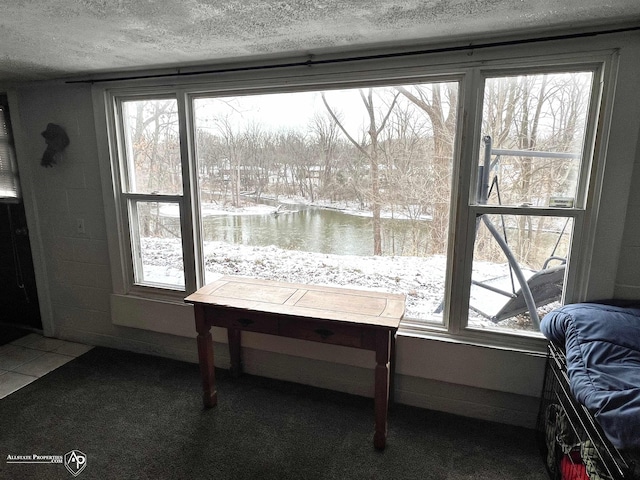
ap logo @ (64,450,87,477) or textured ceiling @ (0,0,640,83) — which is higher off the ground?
textured ceiling @ (0,0,640,83)

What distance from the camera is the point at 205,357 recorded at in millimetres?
2191

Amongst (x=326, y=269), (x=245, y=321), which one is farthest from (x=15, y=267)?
(x=326, y=269)

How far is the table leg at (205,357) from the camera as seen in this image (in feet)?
7.02

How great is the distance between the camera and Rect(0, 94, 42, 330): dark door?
3.03 m

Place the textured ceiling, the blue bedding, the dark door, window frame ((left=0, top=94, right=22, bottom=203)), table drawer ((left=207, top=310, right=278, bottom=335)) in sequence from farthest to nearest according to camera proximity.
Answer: the dark door < window frame ((left=0, top=94, right=22, bottom=203)) < table drawer ((left=207, top=310, right=278, bottom=335)) < the textured ceiling < the blue bedding

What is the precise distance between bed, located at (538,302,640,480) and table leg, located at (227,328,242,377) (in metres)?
1.83

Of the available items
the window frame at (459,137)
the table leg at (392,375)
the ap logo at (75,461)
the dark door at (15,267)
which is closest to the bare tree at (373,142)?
the window frame at (459,137)

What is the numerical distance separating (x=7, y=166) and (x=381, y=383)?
133 inches

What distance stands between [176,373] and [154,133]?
1.72m

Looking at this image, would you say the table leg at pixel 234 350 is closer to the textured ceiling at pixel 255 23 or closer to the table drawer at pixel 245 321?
the table drawer at pixel 245 321

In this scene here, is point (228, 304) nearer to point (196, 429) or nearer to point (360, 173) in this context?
point (196, 429)

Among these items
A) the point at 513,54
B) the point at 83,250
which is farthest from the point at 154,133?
the point at 513,54

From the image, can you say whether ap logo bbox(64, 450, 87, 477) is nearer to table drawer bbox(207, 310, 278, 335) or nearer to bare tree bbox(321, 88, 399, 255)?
table drawer bbox(207, 310, 278, 335)

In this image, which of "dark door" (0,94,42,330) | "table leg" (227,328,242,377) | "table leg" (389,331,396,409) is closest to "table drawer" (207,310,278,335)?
"table leg" (227,328,242,377)
